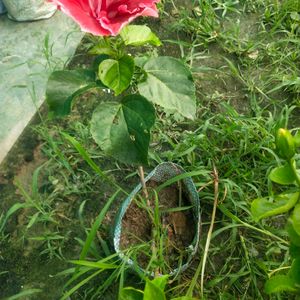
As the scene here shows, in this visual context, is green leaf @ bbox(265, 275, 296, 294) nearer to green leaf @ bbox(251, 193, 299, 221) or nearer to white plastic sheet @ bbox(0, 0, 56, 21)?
green leaf @ bbox(251, 193, 299, 221)

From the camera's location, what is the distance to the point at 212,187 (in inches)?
78.1

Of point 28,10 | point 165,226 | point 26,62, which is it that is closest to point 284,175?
point 165,226

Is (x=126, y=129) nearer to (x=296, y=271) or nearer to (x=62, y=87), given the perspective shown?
(x=62, y=87)

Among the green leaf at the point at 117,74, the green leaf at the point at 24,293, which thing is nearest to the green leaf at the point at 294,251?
the green leaf at the point at 117,74

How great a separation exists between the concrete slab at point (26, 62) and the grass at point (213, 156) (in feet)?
0.49

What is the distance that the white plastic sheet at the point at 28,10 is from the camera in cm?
254

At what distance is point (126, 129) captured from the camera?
131 cm

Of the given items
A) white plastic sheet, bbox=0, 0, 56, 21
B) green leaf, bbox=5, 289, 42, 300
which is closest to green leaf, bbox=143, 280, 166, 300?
green leaf, bbox=5, 289, 42, 300

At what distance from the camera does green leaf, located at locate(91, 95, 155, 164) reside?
1.30m

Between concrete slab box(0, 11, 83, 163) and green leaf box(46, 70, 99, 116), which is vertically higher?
green leaf box(46, 70, 99, 116)

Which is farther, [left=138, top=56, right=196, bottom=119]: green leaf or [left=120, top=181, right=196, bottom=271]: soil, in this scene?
[left=120, top=181, right=196, bottom=271]: soil

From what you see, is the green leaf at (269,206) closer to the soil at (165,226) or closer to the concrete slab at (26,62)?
the soil at (165,226)

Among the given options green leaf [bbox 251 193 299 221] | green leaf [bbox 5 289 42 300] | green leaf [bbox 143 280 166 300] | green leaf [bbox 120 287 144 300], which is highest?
green leaf [bbox 251 193 299 221]

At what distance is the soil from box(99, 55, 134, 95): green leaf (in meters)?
0.59
